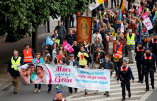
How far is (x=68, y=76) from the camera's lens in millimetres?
11906

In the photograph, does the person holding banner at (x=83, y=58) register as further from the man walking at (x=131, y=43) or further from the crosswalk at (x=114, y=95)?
the man walking at (x=131, y=43)

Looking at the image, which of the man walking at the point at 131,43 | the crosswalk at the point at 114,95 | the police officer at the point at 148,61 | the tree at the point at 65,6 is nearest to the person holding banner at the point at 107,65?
the crosswalk at the point at 114,95

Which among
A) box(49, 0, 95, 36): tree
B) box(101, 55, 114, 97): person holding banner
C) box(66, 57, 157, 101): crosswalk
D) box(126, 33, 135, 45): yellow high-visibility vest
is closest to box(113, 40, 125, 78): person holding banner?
box(66, 57, 157, 101): crosswalk

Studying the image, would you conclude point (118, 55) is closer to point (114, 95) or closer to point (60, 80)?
point (114, 95)

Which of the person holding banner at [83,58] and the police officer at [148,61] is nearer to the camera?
the police officer at [148,61]

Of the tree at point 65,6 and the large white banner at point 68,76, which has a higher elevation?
the tree at point 65,6

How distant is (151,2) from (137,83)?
18111mm

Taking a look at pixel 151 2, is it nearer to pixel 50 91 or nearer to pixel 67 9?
pixel 67 9

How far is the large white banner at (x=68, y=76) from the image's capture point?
1152cm

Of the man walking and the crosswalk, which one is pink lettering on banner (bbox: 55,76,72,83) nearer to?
the crosswalk

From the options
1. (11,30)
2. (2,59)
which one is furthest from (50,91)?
(2,59)

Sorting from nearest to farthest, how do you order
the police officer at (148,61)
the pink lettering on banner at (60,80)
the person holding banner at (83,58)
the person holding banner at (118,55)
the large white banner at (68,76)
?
the large white banner at (68,76), the pink lettering on banner at (60,80), the police officer at (148,61), the person holding banner at (83,58), the person holding banner at (118,55)

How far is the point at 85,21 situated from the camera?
54.1 ft

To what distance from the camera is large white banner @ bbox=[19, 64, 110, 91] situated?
11.5m
